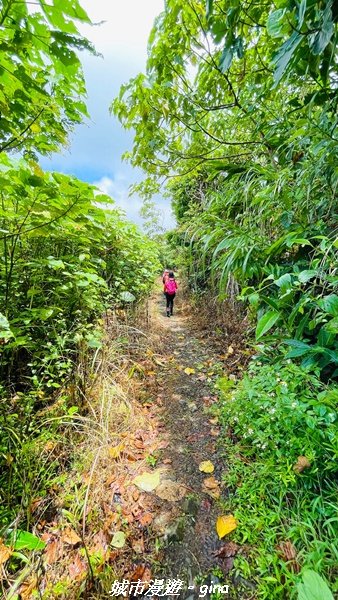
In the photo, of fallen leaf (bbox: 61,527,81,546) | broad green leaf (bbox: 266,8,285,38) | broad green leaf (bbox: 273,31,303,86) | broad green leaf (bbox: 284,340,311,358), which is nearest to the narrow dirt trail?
fallen leaf (bbox: 61,527,81,546)

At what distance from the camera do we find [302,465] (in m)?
1.27

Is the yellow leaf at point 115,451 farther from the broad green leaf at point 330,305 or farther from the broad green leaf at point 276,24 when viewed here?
the broad green leaf at point 276,24

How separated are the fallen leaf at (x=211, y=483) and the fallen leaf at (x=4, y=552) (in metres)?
1.08

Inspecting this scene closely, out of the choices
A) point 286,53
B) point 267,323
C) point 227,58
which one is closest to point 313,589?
point 267,323

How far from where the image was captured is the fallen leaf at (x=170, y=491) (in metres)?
1.51

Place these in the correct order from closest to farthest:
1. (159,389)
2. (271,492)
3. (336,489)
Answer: (336,489)
(271,492)
(159,389)

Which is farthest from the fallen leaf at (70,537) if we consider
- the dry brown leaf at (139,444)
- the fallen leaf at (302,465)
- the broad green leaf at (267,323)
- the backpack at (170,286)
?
the backpack at (170,286)

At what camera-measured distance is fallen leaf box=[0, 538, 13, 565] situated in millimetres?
1062

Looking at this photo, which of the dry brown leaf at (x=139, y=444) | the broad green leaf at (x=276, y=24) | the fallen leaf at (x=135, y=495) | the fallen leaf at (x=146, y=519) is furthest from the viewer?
the dry brown leaf at (x=139, y=444)

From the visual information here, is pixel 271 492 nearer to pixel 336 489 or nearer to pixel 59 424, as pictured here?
pixel 336 489

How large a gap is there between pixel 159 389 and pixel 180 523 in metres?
1.35

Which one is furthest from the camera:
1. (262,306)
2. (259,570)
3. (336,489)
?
(262,306)

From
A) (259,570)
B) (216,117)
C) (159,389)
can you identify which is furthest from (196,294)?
(259,570)

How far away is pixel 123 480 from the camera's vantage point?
1604 millimetres
